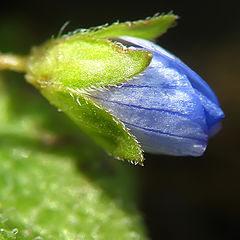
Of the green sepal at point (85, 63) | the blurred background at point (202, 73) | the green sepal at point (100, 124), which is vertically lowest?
the blurred background at point (202, 73)

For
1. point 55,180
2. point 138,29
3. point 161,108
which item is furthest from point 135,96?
point 55,180

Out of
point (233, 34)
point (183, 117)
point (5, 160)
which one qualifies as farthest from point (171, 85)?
point (233, 34)

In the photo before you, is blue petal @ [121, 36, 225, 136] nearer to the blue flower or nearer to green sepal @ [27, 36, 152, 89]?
the blue flower

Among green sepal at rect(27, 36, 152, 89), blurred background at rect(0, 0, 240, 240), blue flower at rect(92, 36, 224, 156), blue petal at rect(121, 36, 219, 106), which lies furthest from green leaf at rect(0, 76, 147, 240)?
blue petal at rect(121, 36, 219, 106)

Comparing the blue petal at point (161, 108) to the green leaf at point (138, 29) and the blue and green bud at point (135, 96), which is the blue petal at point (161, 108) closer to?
the blue and green bud at point (135, 96)

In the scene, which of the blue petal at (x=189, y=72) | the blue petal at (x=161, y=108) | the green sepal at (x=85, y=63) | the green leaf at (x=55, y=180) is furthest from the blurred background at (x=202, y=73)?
the blue petal at (x=189, y=72)

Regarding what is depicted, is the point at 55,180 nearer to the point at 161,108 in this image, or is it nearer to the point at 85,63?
the point at 85,63
